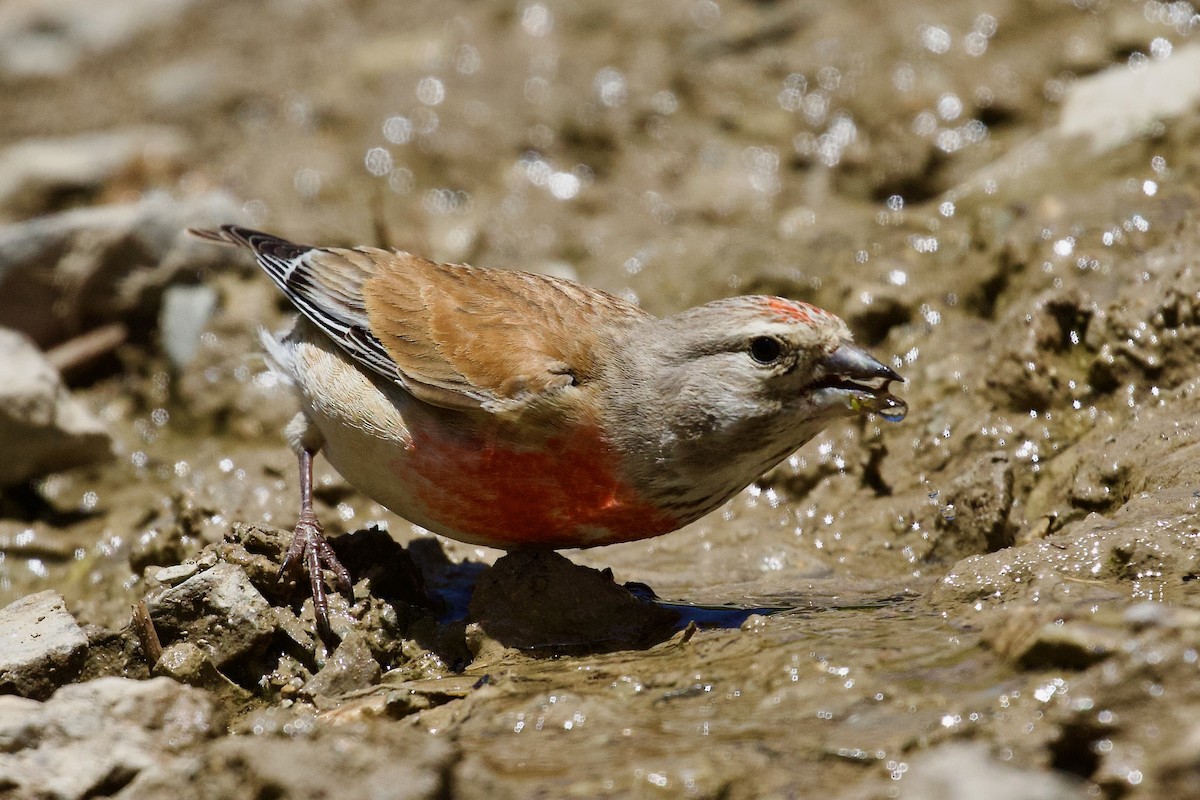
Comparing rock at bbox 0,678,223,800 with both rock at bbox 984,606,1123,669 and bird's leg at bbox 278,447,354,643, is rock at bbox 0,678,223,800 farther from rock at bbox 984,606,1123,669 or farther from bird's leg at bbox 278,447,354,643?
rock at bbox 984,606,1123,669

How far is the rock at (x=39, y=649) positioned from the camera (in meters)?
3.80

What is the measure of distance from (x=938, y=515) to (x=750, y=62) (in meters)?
4.57

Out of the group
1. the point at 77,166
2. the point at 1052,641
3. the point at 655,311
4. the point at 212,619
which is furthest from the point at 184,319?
the point at 1052,641

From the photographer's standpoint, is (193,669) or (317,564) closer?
(193,669)

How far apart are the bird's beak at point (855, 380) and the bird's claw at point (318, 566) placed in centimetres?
168

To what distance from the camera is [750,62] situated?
8633 mm

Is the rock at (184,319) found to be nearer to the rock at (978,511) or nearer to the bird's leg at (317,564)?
the bird's leg at (317,564)

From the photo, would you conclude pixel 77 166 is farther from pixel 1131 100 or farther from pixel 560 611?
pixel 1131 100

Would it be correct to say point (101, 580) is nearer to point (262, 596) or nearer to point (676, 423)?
point (262, 596)

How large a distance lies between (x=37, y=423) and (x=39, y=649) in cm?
252

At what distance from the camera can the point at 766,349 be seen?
4.20 meters

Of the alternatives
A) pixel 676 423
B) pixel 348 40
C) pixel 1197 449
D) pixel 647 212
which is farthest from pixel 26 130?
pixel 1197 449

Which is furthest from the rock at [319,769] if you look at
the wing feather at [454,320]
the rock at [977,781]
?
the wing feather at [454,320]

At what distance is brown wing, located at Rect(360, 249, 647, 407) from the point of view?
4289 mm
